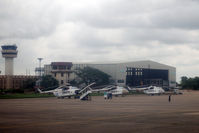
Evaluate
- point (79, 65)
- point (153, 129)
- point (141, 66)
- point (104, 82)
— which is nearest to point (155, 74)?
point (141, 66)

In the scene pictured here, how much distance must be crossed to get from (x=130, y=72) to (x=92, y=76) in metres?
15.4

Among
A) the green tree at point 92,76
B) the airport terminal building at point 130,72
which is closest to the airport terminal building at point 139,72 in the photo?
the airport terminal building at point 130,72

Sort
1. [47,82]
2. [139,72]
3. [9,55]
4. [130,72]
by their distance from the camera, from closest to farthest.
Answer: [47,82]
[130,72]
[139,72]
[9,55]

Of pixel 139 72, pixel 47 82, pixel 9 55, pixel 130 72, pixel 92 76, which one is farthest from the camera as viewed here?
pixel 9 55

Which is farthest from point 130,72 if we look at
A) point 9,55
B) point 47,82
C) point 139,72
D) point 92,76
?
point 9,55

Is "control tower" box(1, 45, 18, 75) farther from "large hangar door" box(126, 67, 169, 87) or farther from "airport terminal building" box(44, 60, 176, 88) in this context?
"large hangar door" box(126, 67, 169, 87)

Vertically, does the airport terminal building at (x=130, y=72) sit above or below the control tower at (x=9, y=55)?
below

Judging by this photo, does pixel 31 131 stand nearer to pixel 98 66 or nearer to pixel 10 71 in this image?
pixel 98 66

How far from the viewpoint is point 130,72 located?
13225 cm

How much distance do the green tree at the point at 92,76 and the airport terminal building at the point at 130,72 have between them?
12.0ft

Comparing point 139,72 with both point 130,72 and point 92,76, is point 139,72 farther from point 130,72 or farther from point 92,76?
point 92,76

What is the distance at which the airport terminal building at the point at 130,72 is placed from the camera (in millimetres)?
130750

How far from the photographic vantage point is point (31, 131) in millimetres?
19250

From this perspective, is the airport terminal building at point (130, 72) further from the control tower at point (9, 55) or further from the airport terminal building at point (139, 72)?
the control tower at point (9, 55)
